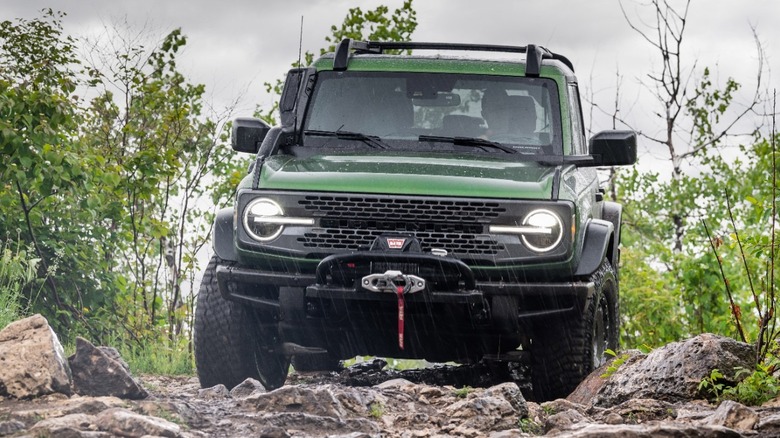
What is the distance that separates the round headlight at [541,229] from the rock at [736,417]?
4.21 feet

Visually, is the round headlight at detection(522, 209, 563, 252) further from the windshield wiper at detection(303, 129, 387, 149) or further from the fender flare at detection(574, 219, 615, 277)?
the windshield wiper at detection(303, 129, 387, 149)

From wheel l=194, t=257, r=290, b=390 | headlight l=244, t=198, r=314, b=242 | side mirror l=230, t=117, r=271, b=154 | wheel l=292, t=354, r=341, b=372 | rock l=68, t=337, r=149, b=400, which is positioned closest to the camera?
rock l=68, t=337, r=149, b=400

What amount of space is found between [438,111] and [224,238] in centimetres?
162

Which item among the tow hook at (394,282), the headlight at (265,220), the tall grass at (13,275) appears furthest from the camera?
the tall grass at (13,275)

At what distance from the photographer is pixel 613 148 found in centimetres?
693

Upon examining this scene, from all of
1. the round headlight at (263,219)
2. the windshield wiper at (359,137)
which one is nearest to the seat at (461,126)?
the windshield wiper at (359,137)

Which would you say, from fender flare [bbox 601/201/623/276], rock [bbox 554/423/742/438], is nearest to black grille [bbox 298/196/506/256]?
rock [bbox 554/423/742/438]

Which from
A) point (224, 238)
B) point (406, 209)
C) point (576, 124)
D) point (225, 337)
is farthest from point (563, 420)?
point (576, 124)

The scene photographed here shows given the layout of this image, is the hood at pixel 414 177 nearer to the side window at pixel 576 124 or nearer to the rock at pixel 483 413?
the side window at pixel 576 124

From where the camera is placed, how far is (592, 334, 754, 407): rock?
6191 mm

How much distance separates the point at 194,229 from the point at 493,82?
5.35 m

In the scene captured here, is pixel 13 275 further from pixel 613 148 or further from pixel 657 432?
pixel 657 432

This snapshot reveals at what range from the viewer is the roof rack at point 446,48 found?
286 inches

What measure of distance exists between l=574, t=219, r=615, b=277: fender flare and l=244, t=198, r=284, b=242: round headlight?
1.66 m
